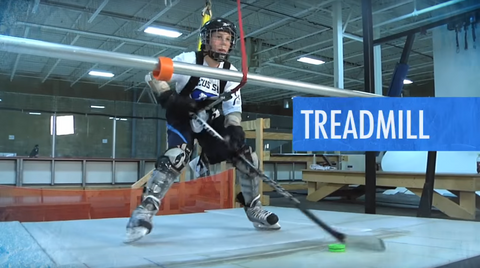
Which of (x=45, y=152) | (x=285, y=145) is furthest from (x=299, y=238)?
(x=45, y=152)

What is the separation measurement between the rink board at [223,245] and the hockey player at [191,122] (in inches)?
5.2

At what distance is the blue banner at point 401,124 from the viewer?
140 centimetres

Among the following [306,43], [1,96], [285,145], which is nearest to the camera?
[1,96]

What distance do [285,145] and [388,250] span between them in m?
0.66

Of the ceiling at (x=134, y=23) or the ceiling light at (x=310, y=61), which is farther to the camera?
the ceiling light at (x=310, y=61)

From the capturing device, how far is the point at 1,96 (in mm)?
793

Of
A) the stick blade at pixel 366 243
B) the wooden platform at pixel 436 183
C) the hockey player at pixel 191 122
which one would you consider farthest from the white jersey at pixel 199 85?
the wooden platform at pixel 436 183

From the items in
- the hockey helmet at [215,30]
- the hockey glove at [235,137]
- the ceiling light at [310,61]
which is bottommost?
the hockey glove at [235,137]

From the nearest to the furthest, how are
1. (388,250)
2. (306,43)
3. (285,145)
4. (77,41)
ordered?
(77,41) < (388,250) < (285,145) < (306,43)

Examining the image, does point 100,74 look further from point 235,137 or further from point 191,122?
point 235,137

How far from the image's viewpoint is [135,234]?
111 centimetres

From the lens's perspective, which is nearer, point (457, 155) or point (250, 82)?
point (250, 82)

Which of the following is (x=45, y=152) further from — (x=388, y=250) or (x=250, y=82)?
(x=388, y=250)

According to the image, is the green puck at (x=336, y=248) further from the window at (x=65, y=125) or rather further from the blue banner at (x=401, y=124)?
the window at (x=65, y=125)
